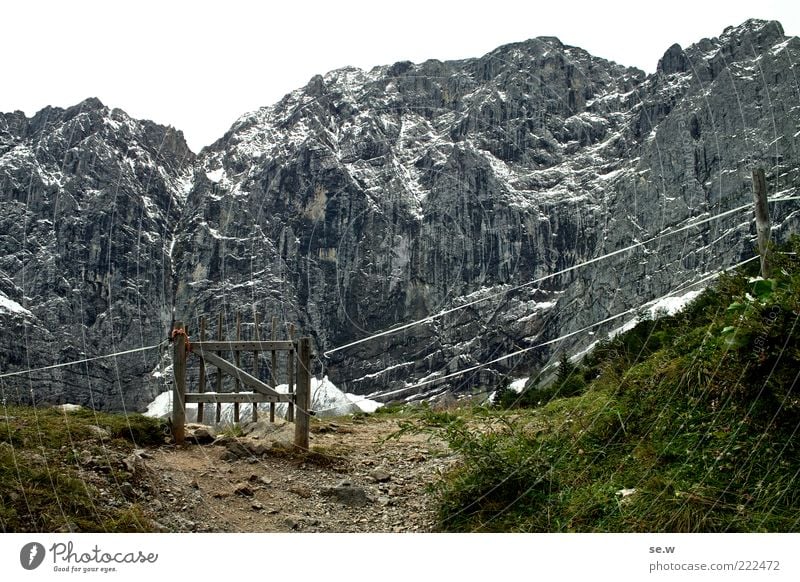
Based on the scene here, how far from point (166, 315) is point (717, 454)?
4340 mm

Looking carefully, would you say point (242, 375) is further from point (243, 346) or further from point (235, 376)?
point (243, 346)

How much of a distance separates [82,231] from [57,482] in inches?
72.7

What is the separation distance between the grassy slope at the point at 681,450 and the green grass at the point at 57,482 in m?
2.15

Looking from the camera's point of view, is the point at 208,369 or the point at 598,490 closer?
the point at 598,490

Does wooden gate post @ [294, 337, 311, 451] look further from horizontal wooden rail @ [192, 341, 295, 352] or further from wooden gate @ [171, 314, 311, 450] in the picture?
horizontal wooden rail @ [192, 341, 295, 352]

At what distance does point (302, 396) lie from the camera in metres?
6.46

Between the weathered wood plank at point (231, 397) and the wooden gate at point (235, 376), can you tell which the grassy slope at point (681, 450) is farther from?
the weathered wood plank at point (231, 397)

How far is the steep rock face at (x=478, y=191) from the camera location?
16.0 feet

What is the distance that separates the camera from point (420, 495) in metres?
4.79
